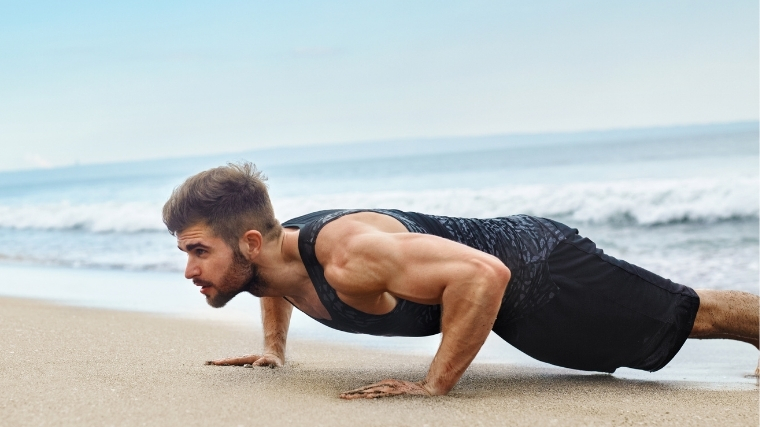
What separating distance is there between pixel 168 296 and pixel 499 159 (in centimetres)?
3888

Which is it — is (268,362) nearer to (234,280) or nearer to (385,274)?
(234,280)

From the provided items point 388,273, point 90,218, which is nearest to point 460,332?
point 388,273

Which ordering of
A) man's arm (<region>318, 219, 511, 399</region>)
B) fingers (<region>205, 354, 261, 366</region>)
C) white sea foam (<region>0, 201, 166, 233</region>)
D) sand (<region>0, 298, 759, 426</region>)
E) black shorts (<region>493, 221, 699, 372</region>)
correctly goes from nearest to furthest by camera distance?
1. sand (<region>0, 298, 759, 426</region>)
2. man's arm (<region>318, 219, 511, 399</region>)
3. black shorts (<region>493, 221, 699, 372</region>)
4. fingers (<region>205, 354, 261, 366</region>)
5. white sea foam (<region>0, 201, 166, 233</region>)

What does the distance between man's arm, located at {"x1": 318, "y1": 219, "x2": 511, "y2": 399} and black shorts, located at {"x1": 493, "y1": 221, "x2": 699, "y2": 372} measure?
582 mm

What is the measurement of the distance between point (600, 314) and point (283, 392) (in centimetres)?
149

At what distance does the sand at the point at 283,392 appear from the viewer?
296 centimetres

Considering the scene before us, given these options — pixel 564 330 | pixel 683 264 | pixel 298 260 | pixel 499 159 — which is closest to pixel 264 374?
pixel 298 260

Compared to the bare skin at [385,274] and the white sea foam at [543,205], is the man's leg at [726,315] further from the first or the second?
the white sea foam at [543,205]

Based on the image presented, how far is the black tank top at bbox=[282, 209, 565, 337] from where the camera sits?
3490 millimetres

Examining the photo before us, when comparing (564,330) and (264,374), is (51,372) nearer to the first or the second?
(264,374)

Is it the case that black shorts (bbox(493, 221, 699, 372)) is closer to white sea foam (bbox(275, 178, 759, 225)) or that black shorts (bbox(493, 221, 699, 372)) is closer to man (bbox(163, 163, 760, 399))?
man (bbox(163, 163, 760, 399))

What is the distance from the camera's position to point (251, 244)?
11.3ft

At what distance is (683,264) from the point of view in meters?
8.42

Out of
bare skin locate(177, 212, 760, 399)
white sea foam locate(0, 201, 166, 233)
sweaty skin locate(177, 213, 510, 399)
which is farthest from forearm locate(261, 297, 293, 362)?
white sea foam locate(0, 201, 166, 233)
